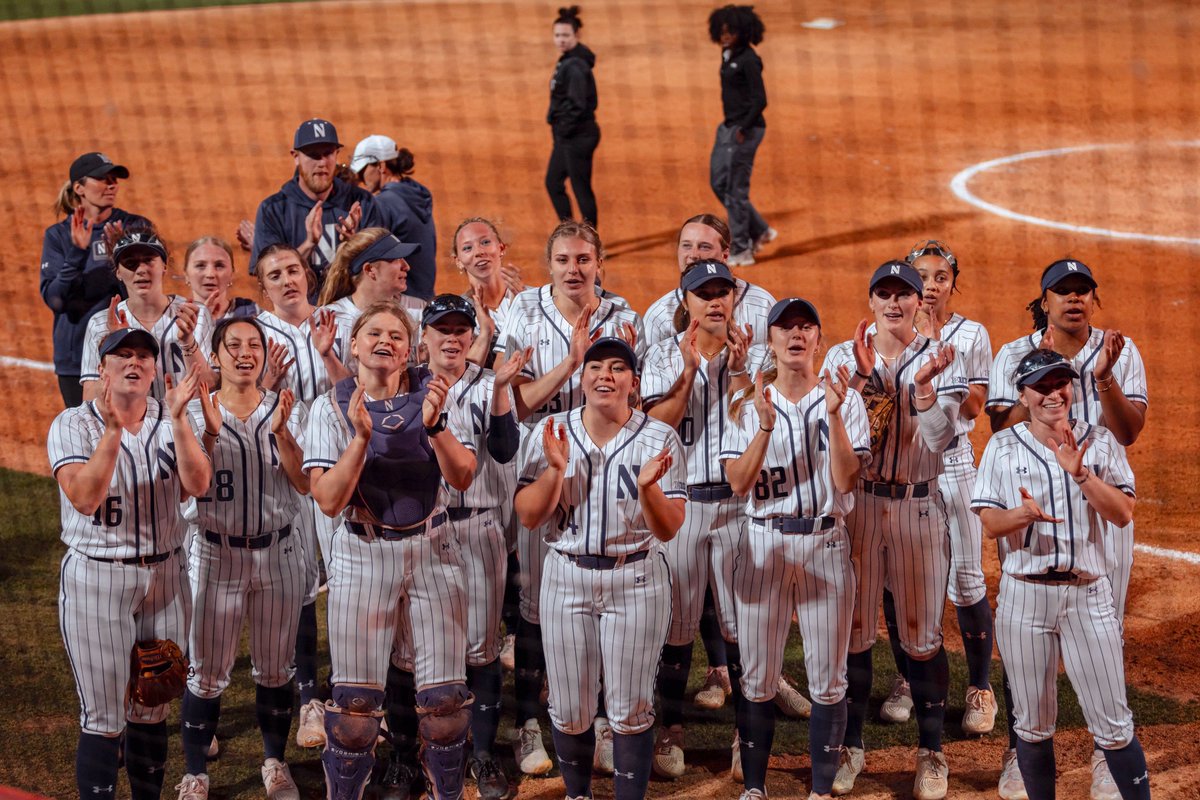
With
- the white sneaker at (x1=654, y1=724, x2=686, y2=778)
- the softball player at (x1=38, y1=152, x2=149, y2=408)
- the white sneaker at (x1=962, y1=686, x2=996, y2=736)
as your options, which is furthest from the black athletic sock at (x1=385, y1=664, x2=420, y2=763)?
the softball player at (x1=38, y1=152, x2=149, y2=408)

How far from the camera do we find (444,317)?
520 centimetres

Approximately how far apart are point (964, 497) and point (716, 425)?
1.11 m

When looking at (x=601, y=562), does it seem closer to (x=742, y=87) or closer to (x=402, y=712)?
(x=402, y=712)

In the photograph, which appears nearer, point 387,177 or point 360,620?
point 360,620

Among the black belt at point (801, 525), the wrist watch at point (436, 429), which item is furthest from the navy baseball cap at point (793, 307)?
the wrist watch at point (436, 429)

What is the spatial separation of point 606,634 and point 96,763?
1.74 metres

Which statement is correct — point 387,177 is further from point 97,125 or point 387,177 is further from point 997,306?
point 97,125

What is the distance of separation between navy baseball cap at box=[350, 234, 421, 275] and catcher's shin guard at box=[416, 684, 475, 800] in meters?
1.84

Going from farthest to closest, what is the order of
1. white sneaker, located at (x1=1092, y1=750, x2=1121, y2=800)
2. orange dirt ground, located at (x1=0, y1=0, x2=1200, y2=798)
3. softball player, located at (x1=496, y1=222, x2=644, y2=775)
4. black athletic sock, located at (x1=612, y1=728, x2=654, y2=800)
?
1. orange dirt ground, located at (x1=0, y1=0, x2=1200, y2=798)
2. softball player, located at (x1=496, y1=222, x2=644, y2=775)
3. white sneaker, located at (x1=1092, y1=750, x2=1121, y2=800)
4. black athletic sock, located at (x1=612, y1=728, x2=654, y2=800)

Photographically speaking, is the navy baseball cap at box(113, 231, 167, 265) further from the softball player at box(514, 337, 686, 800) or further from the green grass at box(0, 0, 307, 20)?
the green grass at box(0, 0, 307, 20)

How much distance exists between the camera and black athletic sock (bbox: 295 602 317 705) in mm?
5883

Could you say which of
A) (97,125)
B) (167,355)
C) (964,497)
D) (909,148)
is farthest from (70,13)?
(964,497)

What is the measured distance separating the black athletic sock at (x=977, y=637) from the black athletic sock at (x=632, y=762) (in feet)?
5.27

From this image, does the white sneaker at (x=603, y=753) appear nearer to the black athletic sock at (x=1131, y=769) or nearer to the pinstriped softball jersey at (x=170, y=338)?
the black athletic sock at (x=1131, y=769)
